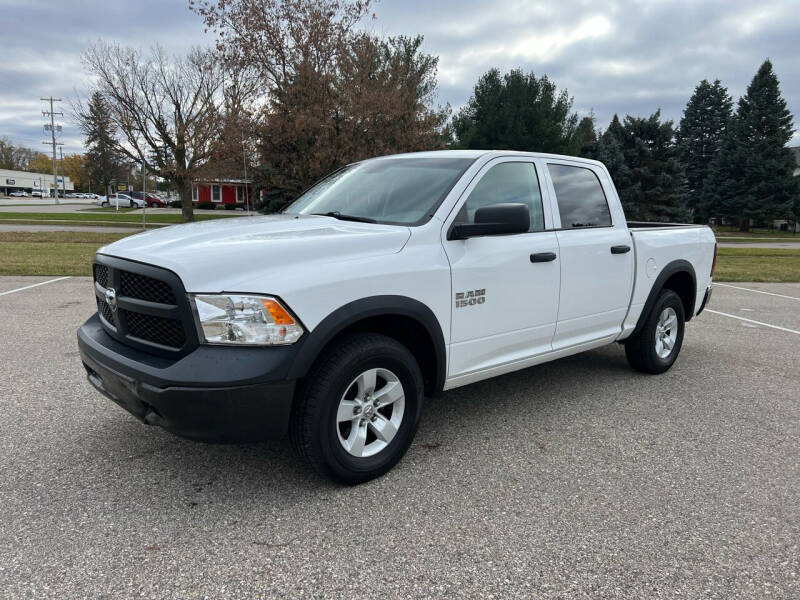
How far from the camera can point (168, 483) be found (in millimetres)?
3189

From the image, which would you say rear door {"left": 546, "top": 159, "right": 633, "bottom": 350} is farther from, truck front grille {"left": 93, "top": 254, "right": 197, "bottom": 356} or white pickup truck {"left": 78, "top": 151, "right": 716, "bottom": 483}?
truck front grille {"left": 93, "top": 254, "right": 197, "bottom": 356}

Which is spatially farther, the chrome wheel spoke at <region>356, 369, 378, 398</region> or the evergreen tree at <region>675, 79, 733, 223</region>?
the evergreen tree at <region>675, 79, 733, 223</region>

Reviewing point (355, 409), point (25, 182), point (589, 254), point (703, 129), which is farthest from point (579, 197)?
point (25, 182)

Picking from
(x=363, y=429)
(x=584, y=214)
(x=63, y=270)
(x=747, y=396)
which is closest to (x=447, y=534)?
(x=363, y=429)

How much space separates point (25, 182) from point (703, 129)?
126957 mm

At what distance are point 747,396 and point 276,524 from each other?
4.01 m

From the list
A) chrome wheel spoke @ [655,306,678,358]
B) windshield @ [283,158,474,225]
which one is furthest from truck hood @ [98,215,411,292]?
chrome wheel spoke @ [655,306,678,358]

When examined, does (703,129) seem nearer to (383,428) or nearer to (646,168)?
(646,168)

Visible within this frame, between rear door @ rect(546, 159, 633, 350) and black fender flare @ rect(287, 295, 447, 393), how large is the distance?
1.20m

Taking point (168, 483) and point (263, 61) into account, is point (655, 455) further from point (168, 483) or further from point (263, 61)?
point (263, 61)

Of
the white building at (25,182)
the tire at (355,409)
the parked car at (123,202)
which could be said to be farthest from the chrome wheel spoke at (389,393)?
the white building at (25,182)

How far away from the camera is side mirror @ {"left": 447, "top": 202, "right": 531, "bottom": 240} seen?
337 centimetres

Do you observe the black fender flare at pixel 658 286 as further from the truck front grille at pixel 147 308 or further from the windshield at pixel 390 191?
the truck front grille at pixel 147 308

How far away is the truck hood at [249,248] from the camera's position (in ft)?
9.04
